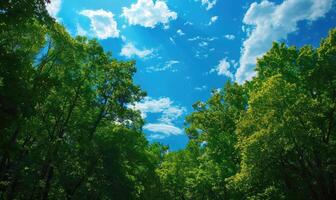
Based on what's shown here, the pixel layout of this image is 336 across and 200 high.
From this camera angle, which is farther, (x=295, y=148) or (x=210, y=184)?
(x=210, y=184)

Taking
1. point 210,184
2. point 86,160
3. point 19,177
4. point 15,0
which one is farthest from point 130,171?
point 15,0

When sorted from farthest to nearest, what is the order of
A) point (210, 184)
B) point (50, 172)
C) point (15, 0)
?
point (210, 184) < point (50, 172) < point (15, 0)

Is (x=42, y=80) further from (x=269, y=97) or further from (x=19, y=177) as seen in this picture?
(x=269, y=97)

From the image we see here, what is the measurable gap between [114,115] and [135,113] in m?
1.71

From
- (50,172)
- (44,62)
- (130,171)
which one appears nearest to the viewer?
(44,62)

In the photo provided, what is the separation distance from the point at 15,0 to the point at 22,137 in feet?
51.3

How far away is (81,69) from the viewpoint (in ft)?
89.3

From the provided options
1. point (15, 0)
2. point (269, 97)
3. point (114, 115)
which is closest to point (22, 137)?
point (114, 115)

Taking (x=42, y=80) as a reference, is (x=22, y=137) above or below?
above

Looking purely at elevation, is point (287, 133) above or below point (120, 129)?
→ below

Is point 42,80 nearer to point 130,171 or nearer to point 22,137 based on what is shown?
point 22,137

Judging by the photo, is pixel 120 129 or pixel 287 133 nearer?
pixel 287 133

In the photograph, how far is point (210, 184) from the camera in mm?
36406

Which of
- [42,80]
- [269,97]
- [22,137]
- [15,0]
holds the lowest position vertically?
[42,80]
